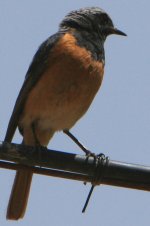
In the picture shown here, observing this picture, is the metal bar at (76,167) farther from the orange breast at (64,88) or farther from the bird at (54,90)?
the orange breast at (64,88)

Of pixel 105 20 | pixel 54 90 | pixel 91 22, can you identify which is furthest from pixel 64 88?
pixel 105 20

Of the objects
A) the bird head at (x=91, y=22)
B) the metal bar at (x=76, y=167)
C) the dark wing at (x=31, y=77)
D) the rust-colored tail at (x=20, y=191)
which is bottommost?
the rust-colored tail at (x=20, y=191)

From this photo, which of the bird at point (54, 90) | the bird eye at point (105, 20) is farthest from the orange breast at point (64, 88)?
the bird eye at point (105, 20)

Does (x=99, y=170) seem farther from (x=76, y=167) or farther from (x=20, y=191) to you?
(x=20, y=191)

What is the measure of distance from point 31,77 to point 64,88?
2.20ft

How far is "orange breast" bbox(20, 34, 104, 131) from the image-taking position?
6.50 meters

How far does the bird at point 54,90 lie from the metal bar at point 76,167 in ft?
6.75

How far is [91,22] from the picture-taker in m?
7.86

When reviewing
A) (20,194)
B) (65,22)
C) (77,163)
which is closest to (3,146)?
(77,163)

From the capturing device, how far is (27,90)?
271 inches

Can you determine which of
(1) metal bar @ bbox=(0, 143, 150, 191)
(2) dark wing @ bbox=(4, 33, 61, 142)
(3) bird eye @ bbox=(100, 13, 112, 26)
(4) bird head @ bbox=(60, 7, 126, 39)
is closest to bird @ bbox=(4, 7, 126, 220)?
(2) dark wing @ bbox=(4, 33, 61, 142)

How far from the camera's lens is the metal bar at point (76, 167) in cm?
392

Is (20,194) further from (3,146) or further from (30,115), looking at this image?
(3,146)

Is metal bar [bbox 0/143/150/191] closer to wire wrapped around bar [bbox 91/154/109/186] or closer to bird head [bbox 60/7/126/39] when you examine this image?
wire wrapped around bar [bbox 91/154/109/186]
